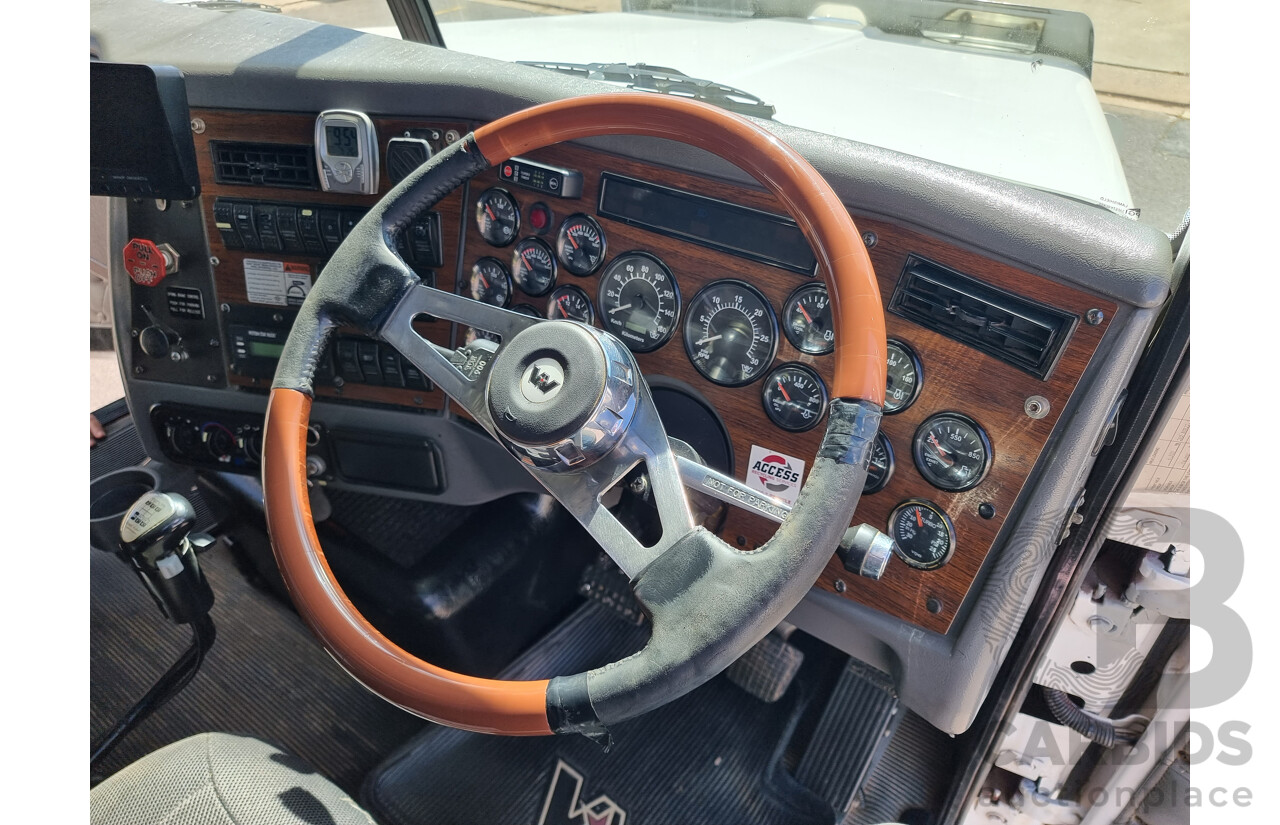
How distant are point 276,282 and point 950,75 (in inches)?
60.4

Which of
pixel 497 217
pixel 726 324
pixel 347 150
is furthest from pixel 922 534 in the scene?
pixel 347 150

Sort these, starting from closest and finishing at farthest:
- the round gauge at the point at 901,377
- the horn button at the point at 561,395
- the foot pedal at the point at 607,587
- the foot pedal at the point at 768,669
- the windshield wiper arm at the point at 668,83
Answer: the horn button at the point at 561,395, the round gauge at the point at 901,377, the windshield wiper arm at the point at 668,83, the foot pedal at the point at 768,669, the foot pedal at the point at 607,587

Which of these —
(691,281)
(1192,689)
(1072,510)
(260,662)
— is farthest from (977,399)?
(260,662)

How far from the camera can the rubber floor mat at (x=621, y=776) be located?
1.74 m

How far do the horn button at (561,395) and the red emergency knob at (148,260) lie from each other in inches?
45.7

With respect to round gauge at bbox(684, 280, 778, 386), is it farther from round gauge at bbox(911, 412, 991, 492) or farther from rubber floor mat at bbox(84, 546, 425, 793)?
→ rubber floor mat at bbox(84, 546, 425, 793)

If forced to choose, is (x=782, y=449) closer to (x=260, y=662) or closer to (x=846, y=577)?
(x=846, y=577)

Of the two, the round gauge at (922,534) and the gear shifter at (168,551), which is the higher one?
the round gauge at (922,534)

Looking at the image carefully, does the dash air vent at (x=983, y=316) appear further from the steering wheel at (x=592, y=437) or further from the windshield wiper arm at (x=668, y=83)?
the windshield wiper arm at (x=668, y=83)

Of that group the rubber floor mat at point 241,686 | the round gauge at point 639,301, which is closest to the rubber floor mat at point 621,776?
the rubber floor mat at point 241,686

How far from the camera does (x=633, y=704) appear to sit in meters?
0.88

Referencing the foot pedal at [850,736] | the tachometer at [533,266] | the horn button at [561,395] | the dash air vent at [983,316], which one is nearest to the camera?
the horn button at [561,395]

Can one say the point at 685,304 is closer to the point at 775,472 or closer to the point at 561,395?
the point at 775,472

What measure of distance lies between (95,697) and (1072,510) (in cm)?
214
